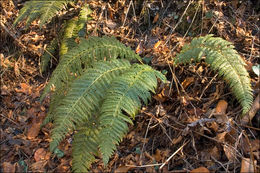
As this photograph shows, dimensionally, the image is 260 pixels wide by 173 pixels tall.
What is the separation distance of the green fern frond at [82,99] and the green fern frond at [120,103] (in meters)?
0.12

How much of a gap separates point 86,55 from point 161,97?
0.98m

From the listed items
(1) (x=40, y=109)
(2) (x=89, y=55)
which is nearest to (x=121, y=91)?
(2) (x=89, y=55)

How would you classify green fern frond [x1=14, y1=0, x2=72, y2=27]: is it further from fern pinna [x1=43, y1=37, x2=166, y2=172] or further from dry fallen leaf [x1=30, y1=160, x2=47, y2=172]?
dry fallen leaf [x1=30, y1=160, x2=47, y2=172]

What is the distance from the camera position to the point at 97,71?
259cm

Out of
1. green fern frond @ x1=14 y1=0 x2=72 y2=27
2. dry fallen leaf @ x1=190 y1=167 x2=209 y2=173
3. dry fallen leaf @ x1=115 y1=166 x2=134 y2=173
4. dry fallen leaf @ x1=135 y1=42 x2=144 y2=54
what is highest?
green fern frond @ x1=14 y1=0 x2=72 y2=27

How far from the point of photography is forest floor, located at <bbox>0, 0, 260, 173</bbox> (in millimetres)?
2521

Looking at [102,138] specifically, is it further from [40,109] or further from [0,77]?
[0,77]

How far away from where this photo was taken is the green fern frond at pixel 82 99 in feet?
7.36

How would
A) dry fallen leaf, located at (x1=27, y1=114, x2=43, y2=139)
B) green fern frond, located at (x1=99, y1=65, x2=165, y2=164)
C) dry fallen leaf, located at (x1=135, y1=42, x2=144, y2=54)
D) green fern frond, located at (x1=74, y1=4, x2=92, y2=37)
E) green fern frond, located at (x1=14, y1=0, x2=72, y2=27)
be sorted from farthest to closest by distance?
green fern frond, located at (x1=74, y1=4, x2=92, y2=37) < dry fallen leaf, located at (x1=135, y1=42, x2=144, y2=54) < dry fallen leaf, located at (x1=27, y1=114, x2=43, y2=139) < green fern frond, located at (x1=14, y1=0, x2=72, y2=27) < green fern frond, located at (x1=99, y1=65, x2=165, y2=164)

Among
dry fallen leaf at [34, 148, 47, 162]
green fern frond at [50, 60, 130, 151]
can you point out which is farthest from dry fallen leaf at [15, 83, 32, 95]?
green fern frond at [50, 60, 130, 151]

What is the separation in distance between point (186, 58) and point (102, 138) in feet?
4.40

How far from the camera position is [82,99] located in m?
2.35

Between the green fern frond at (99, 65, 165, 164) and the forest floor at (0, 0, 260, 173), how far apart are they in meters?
0.49

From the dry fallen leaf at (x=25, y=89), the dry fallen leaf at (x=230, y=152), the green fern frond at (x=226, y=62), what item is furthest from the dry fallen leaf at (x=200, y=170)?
the dry fallen leaf at (x=25, y=89)
